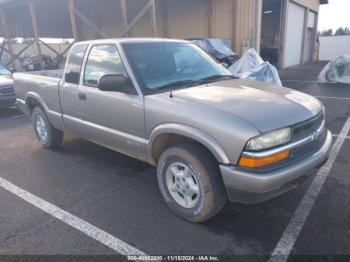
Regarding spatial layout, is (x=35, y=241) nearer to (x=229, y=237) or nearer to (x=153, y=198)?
(x=153, y=198)

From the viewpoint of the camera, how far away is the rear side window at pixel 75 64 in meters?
4.28

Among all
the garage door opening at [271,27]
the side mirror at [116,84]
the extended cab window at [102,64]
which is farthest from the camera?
the garage door opening at [271,27]

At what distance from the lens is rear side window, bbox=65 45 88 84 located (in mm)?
4277

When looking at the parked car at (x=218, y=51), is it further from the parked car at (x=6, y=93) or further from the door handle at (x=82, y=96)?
the door handle at (x=82, y=96)

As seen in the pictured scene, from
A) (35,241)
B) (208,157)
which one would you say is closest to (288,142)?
(208,157)

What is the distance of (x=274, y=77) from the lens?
8.00m

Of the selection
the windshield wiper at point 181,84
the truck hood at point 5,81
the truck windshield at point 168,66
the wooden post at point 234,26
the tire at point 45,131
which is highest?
the wooden post at point 234,26

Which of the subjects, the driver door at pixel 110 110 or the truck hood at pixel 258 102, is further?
the driver door at pixel 110 110

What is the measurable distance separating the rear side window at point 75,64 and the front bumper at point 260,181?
8.92 feet

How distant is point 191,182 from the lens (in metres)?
2.99

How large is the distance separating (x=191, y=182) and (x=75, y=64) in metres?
2.61

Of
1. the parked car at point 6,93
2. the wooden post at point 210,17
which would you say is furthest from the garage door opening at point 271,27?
the parked car at point 6,93

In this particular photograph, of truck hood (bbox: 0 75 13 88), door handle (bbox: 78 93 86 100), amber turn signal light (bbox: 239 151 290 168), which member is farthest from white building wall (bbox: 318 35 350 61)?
amber turn signal light (bbox: 239 151 290 168)

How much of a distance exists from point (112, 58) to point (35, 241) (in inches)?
87.0
